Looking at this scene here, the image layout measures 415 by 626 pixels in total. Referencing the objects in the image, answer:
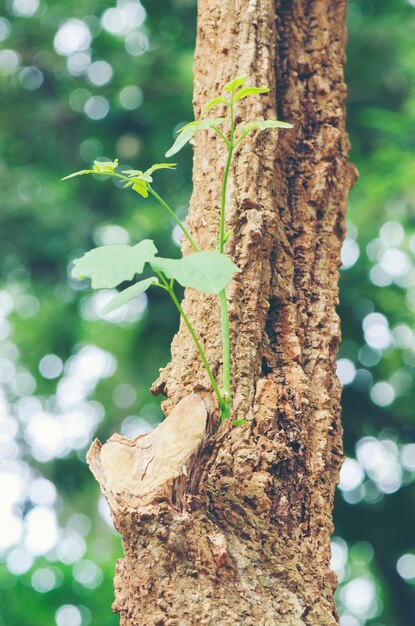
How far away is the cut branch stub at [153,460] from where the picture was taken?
121cm

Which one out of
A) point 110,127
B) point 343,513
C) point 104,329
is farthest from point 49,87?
point 343,513

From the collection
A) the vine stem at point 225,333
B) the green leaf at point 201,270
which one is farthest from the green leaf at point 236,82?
the green leaf at point 201,270

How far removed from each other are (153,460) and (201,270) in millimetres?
328

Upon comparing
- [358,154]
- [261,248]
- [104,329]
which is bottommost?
[104,329]

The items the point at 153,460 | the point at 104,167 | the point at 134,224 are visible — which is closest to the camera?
the point at 153,460

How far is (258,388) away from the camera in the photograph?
4.53 feet

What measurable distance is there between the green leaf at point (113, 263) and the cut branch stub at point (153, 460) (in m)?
0.28

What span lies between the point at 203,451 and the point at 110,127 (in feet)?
18.6

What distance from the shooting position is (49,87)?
7.34 metres

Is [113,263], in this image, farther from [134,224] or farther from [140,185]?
[134,224]

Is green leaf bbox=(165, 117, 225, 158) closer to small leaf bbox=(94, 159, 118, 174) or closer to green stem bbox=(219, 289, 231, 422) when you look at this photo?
small leaf bbox=(94, 159, 118, 174)

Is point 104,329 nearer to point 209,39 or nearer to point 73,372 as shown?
point 73,372

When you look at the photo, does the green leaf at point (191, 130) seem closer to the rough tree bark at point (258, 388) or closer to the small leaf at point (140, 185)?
the small leaf at point (140, 185)

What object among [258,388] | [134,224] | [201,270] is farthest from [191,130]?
[134,224]
